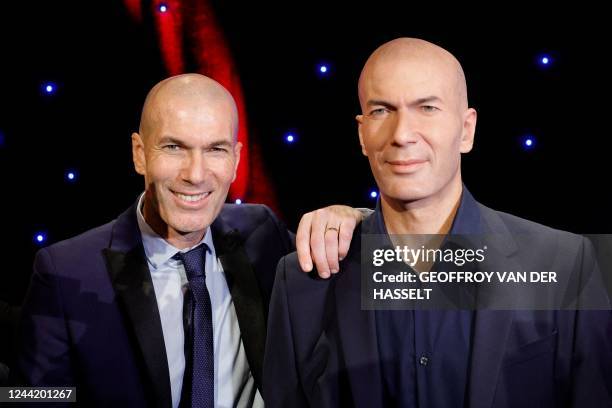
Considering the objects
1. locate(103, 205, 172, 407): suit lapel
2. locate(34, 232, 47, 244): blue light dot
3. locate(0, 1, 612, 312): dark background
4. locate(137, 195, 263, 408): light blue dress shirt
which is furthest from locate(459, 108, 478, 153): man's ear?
locate(34, 232, 47, 244): blue light dot

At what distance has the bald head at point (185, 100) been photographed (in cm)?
214

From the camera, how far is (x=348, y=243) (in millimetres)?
1828

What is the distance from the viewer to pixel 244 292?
86.9 inches

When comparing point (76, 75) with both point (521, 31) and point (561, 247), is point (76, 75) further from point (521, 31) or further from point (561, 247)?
point (561, 247)

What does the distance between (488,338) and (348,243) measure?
0.43m

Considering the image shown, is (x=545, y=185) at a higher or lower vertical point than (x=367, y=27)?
lower

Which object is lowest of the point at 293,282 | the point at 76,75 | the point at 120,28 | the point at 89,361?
the point at 89,361

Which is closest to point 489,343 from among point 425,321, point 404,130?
point 425,321

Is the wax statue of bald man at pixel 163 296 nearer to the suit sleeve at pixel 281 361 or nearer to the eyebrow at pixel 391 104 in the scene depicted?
the suit sleeve at pixel 281 361

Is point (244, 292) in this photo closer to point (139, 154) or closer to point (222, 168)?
point (222, 168)

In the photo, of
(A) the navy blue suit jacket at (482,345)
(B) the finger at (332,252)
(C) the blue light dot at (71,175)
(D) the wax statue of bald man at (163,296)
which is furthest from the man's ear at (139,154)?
(B) the finger at (332,252)

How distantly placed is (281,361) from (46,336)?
77 cm

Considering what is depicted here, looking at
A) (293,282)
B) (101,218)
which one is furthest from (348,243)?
(101,218)

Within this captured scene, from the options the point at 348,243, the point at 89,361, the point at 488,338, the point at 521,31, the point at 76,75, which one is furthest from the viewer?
the point at 76,75
